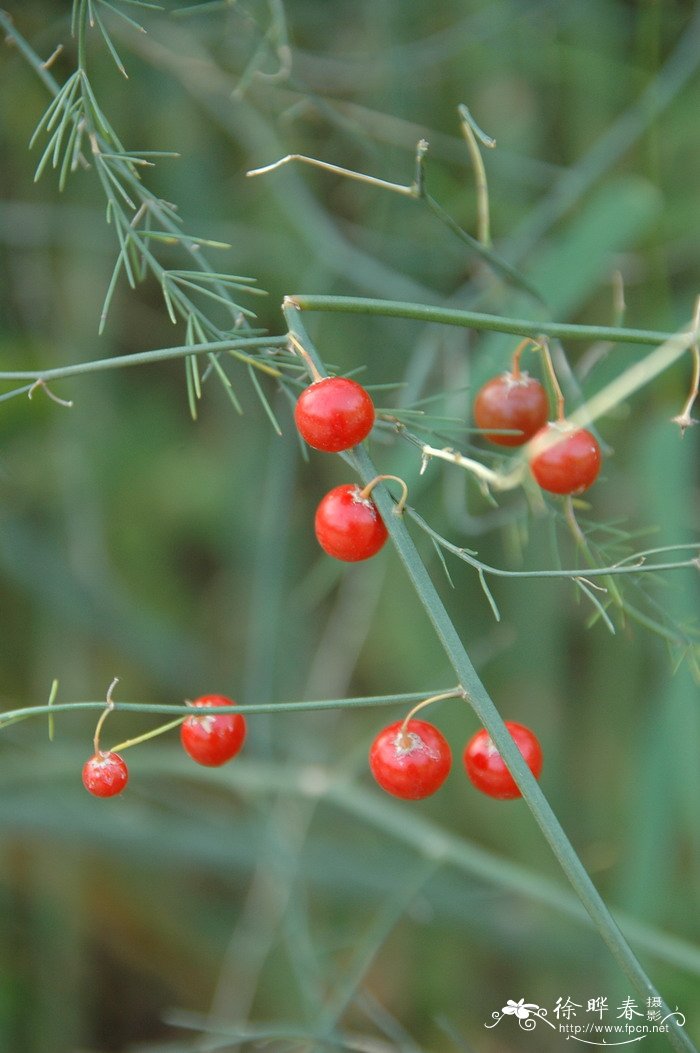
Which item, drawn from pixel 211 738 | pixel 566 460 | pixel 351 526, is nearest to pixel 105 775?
pixel 211 738

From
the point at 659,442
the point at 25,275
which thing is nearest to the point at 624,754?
the point at 659,442

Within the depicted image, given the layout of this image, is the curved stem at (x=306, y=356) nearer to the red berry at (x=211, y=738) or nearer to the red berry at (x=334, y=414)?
the red berry at (x=334, y=414)

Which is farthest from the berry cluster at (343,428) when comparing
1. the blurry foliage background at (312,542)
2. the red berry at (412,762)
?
the blurry foliage background at (312,542)

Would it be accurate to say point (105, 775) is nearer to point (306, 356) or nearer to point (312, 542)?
point (306, 356)

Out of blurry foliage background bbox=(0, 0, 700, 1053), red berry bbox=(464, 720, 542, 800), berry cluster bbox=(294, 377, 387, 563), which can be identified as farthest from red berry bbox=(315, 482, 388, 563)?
blurry foliage background bbox=(0, 0, 700, 1053)

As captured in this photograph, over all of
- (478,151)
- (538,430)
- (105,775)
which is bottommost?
(105,775)

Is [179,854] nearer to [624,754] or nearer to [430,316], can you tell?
[624,754]
